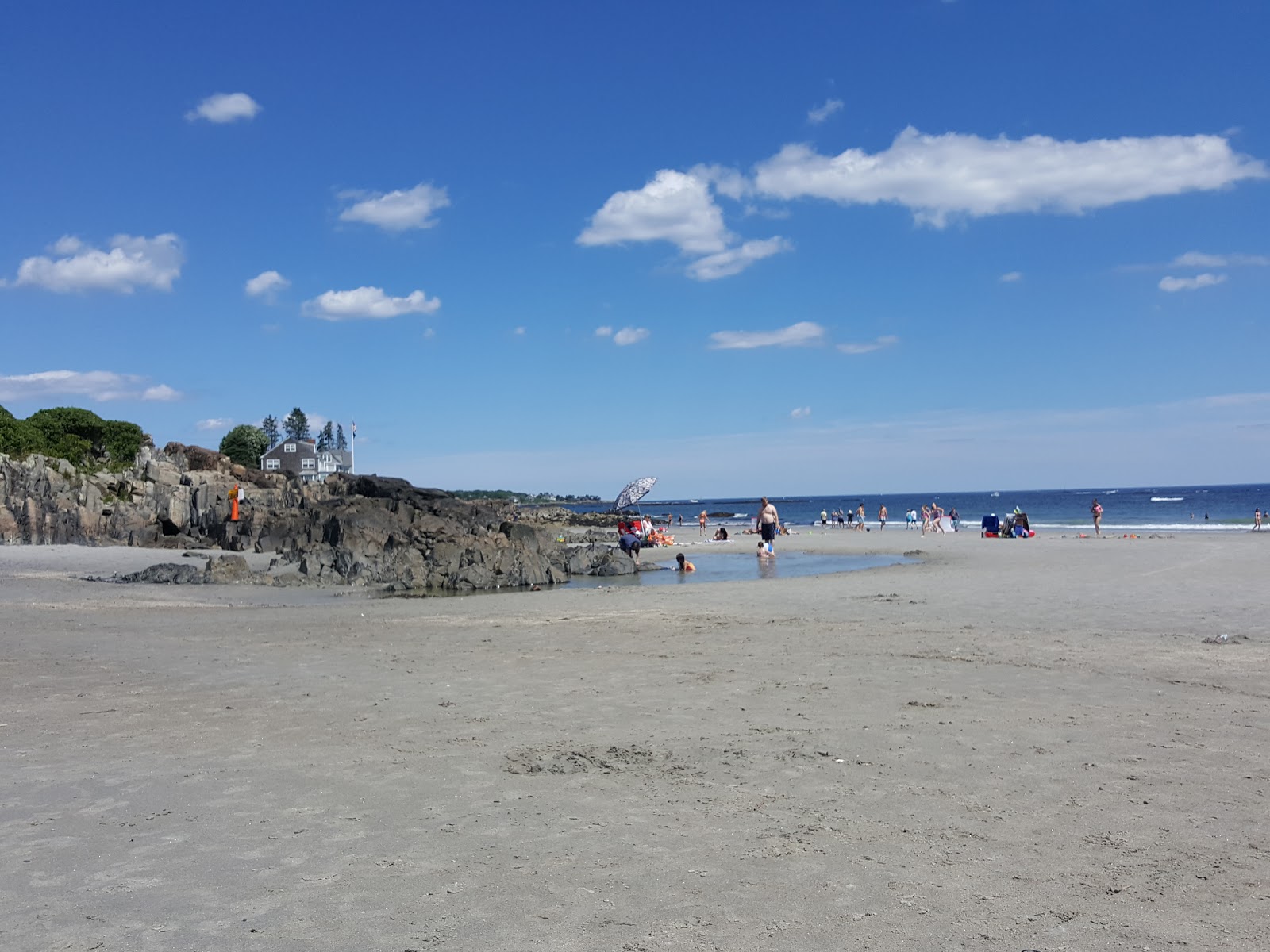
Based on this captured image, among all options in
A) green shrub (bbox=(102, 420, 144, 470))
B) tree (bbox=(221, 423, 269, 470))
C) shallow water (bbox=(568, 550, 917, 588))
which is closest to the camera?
shallow water (bbox=(568, 550, 917, 588))

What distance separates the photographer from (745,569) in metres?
31.8

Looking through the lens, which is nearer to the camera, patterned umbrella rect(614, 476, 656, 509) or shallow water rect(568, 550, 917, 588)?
shallow water rect(568, 550, 917, 588)

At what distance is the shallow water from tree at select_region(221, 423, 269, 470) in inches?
4132

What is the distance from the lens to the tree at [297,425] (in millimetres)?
166250

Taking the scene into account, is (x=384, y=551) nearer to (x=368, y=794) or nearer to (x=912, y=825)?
(x=368, y=794)

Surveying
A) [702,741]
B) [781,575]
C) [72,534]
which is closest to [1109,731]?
[702,741]

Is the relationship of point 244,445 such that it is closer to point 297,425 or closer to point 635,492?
point 297,425

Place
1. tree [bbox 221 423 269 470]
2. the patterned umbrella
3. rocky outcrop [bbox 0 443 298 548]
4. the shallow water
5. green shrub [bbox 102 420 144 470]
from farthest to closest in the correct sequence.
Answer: tree [bbox 221 423 269 470] → green shrub [bbox 102 420 144 470] → the patterned umbrella → rocky outcrop [bbox 0 443 298 548] → the shallow water

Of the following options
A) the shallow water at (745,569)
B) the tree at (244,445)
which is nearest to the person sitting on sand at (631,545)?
the shallow water at (745,569)

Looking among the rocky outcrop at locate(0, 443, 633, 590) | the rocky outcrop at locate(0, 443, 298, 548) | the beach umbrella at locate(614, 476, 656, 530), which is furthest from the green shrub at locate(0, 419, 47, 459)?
the beach umbrella at locate(614, 476, 656, 530)

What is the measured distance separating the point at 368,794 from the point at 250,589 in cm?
1984

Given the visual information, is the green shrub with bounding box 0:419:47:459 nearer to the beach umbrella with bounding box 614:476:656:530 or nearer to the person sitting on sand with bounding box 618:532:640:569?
the beach umbrella with bounding box 614:476:656:530

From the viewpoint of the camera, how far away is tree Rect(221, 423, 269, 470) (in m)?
128

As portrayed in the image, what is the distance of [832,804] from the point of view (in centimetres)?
600
